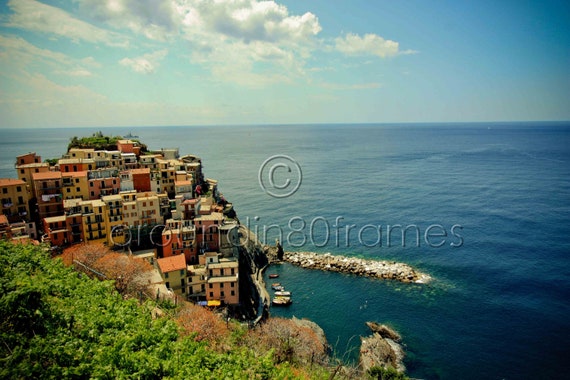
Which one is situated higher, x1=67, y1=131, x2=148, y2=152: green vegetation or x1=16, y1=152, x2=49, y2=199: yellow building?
x1=67, y1=131, x2=148, y2=152: green vegetation

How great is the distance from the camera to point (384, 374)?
30516 millimetres

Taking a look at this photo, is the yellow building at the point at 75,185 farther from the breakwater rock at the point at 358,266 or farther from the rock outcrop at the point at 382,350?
the rock outcrop at the point at 382,350

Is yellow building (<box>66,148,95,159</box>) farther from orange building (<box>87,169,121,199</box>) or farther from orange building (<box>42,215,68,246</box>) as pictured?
orange building (<box>42,215,68,246</box>)

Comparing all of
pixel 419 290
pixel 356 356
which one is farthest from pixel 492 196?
pixel 356 356

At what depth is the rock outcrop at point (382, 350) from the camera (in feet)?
117

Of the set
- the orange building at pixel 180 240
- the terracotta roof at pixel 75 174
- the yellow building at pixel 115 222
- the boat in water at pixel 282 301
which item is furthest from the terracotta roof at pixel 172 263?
the terracotta roof at pixel 75 174

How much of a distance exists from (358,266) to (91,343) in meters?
47.4

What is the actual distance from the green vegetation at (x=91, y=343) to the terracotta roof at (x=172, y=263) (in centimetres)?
1947

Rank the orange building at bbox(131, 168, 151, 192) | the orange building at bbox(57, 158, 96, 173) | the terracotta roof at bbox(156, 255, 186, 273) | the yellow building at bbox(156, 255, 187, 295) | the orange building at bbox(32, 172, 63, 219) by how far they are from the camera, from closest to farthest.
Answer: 1. the yellow building at bbox(156, 255, 187, 295)
2. the terracotta roof at bbox(156, 255, 186, 273)
3. the orange building at bbox(32, 172, 63, 219)
4. the orange building at bbox(57, 158, 96, 173)
5. the orange building at bbox(131, 168, 151, 192)

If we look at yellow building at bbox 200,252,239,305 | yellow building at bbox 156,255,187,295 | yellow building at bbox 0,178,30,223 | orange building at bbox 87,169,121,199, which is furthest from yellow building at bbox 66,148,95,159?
yellow building at bbox 200,252,239,305

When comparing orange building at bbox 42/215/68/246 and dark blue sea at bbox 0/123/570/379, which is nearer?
dark blue sea at bbox 0/123/570/379

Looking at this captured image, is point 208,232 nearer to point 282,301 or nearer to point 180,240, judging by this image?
point 180,240

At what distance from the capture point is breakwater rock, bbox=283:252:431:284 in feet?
176

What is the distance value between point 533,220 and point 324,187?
5505cm
